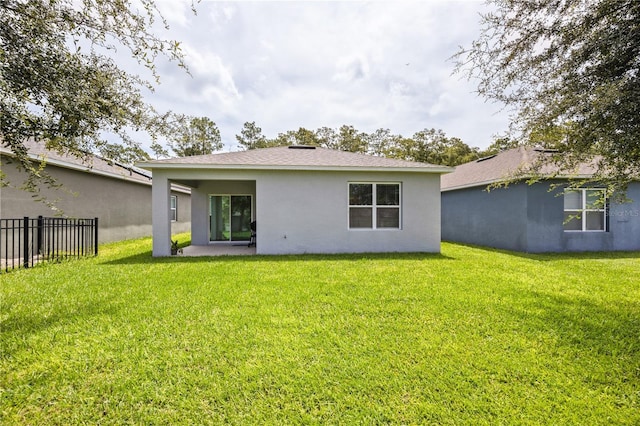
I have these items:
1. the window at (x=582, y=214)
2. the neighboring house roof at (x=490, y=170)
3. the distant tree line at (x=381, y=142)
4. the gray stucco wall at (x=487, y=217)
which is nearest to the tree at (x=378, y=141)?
the distant tree line at (x=381, y=142)

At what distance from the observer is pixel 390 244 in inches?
397

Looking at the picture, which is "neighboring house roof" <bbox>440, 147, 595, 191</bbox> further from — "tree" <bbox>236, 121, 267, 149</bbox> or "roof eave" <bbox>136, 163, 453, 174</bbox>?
"tree" <bbox>236, 121, 267, 149</bbox>

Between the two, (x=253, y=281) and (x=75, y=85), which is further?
(x=253, y=281)

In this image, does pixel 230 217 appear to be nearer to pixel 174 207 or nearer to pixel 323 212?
pixel 323 212

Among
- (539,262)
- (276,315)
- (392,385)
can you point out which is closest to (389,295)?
(276,315)

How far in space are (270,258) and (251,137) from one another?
30.1 m

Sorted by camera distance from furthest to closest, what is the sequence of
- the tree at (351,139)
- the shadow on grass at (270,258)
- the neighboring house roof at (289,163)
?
the tree at (351,139) → the neighboring house roof at (289,163) → the shadow on grass at (270,258)

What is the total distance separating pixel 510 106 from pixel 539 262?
5.83 metres

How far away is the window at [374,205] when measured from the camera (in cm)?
1008

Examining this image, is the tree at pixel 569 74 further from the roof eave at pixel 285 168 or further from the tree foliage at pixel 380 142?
the tree foliage at pixel 380 142

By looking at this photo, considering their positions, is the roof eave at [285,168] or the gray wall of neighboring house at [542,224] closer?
the roof eave at [285,168]

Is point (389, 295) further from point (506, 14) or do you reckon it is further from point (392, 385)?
point (506, 14)

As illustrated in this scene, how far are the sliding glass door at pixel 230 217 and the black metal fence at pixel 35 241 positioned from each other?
168 inches

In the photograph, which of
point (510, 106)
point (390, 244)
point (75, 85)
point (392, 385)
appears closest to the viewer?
point (392, 385)
